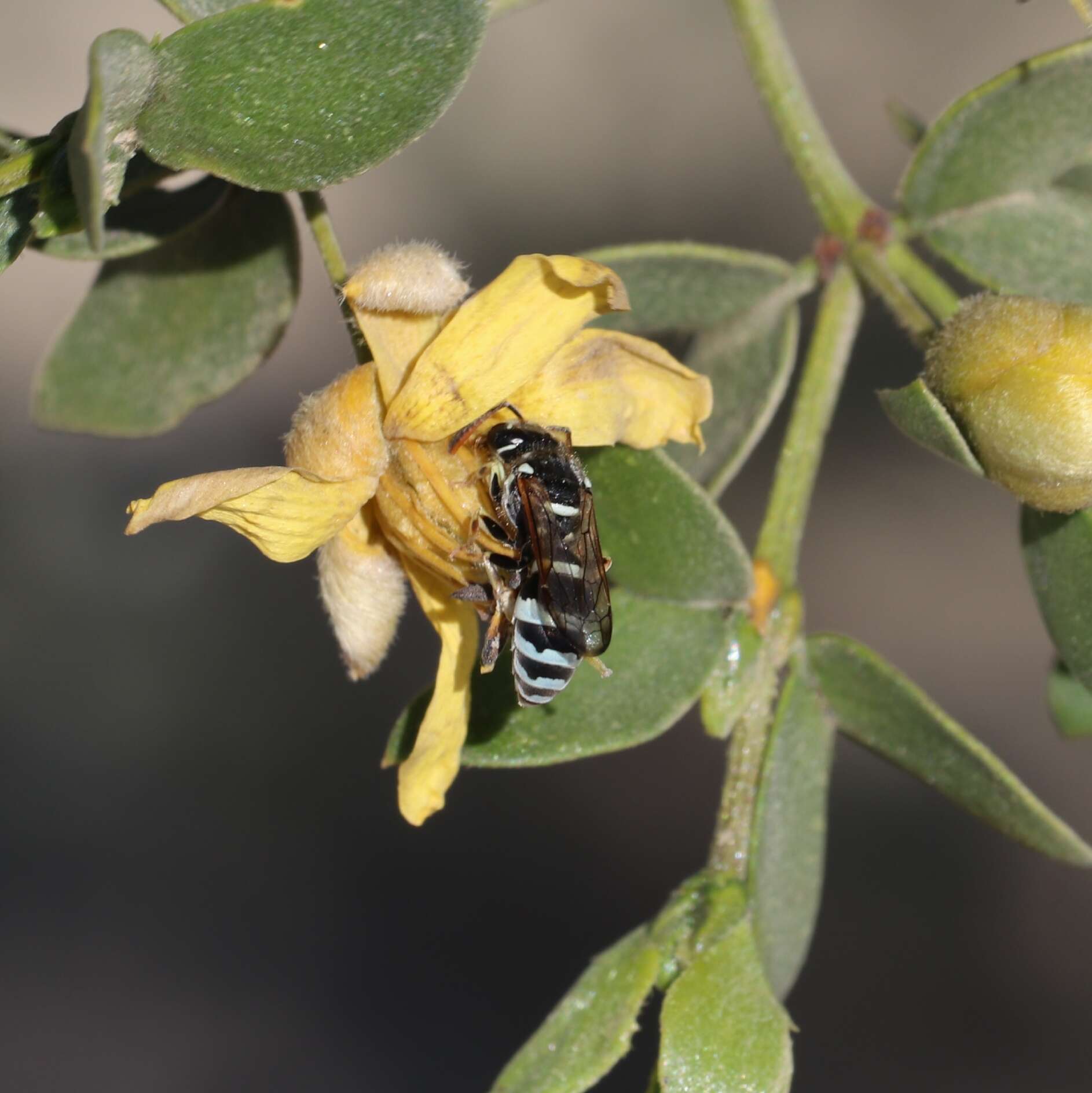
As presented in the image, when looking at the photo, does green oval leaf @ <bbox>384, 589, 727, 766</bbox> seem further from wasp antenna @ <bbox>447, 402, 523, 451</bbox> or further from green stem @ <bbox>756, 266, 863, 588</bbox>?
wasp antenna @ <bbox>447, 402, 523, 451</bbox>

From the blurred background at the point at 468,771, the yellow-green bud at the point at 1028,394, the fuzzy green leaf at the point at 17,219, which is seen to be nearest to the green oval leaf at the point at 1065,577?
the yellow-green bud at the point at 1028,394

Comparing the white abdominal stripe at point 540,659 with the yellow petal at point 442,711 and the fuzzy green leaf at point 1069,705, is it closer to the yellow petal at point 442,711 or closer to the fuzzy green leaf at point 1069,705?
the yellow petal at point 442,711

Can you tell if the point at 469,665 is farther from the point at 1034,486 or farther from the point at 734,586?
the point at 1034,486

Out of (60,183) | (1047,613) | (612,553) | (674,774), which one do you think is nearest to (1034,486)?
(1047,613)

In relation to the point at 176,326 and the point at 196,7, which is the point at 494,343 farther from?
the point at 176,326

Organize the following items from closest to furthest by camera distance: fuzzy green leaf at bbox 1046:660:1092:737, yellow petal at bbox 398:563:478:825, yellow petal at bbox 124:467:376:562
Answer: yellow petal at bbox 124:467:376:562
yellow petal at bbox 398:563:478:825
fuzzy green leaf at bbox 1046:660:1092:737

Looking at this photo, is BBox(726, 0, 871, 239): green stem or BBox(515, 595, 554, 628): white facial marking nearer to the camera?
BBox(515, 595, 554, 628): white facial marking

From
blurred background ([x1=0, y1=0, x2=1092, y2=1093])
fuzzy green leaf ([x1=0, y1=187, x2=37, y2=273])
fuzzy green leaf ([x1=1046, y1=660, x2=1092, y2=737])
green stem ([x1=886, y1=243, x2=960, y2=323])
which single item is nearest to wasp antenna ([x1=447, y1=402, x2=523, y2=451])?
fuzzy green leaf ([x1=0, y1=187, x2=37, y2=273])
